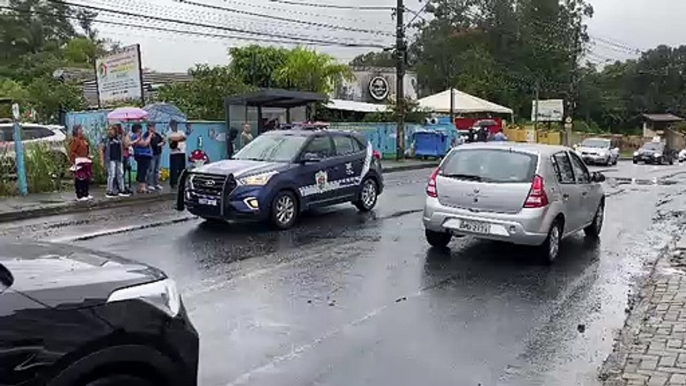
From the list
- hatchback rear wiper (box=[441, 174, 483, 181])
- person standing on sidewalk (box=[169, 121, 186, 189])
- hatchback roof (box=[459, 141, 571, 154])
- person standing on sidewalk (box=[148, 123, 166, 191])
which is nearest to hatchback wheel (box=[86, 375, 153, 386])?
hatchback rear wiper (box=[441, 174, 483, 181])

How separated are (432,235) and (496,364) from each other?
4.84m

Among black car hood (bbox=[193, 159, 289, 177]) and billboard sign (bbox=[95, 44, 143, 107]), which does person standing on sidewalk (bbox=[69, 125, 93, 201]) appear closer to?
black car hood (bbox=[193, 159, 289, 177])

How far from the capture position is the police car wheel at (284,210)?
1223cm

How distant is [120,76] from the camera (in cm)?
2384

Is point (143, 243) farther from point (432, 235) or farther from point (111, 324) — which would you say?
point (111, 324)

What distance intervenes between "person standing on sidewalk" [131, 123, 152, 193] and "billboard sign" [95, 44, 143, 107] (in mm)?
5510

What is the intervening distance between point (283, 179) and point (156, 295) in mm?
8789

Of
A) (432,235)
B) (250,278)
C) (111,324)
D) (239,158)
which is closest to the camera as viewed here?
(111,324)

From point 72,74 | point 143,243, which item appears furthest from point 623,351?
point 72,74

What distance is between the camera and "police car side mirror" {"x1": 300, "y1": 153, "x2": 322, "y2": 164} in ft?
42.5

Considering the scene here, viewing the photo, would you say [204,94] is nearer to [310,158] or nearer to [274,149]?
[274,149]

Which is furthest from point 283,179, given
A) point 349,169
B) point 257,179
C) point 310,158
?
point 349,169

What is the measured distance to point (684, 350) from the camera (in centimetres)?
600

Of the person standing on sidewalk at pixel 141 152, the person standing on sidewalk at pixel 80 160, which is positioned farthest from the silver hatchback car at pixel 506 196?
the person standing on sidewalk at pixel 141 152
